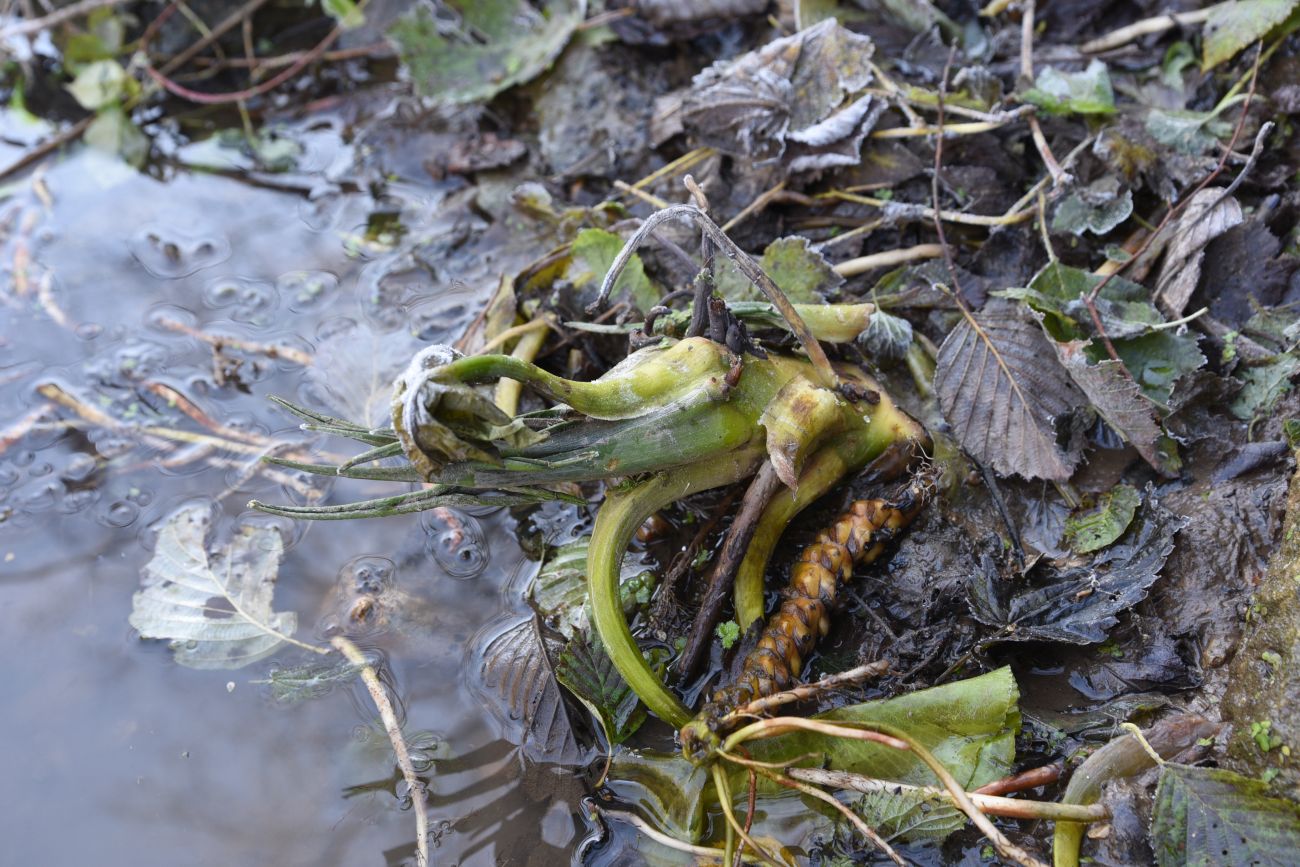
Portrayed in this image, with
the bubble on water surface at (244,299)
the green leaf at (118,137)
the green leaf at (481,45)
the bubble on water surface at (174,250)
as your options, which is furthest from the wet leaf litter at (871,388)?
the green leaf at (118,137)

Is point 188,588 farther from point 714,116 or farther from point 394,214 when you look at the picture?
point 714,116

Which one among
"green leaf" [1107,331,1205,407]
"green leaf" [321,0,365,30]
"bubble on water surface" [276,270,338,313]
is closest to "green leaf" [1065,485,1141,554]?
"green leaf" [1107,331,1205,407]

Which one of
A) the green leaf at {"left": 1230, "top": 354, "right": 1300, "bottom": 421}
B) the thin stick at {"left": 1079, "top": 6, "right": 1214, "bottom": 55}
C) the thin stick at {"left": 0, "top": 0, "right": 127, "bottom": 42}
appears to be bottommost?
the green leaf at {"left": 1230, "top": 354, "right": 1300, "bottom": 421}

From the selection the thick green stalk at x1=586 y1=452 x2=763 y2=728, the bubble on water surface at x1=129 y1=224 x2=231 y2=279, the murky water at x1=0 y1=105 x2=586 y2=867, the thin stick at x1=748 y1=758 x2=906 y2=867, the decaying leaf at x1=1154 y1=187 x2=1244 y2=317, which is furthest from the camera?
the bubble on water surface at x1=129 y1=224 x2=231 y2=279

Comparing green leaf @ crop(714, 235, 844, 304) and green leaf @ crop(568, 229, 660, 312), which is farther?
green leaf @ crop(568, 229, 660, 312)

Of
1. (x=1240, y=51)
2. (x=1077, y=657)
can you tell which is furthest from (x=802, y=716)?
(x=1240, y=51)

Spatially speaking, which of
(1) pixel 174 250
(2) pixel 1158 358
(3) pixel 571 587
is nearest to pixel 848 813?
(3) pixel 571 587

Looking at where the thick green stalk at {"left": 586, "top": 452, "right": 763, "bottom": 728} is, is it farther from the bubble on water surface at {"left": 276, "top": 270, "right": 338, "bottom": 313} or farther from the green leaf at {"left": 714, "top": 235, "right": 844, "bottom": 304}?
the bubble on water surface at {"left": 276, "top": 270, "right": 338, "bottom": 313}
